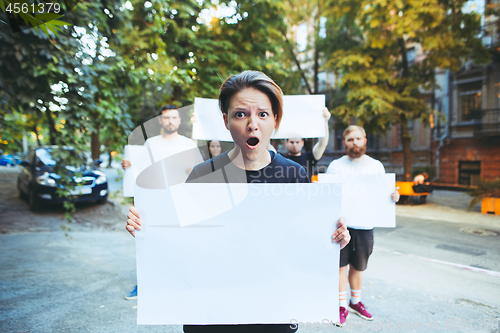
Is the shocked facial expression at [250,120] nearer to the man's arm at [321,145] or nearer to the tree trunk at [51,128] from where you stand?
the man's arm at [321,145]

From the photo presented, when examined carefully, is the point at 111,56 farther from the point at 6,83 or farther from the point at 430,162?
the point at 430,162

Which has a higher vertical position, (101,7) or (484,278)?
(101,7)

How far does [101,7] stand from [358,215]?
407 cm

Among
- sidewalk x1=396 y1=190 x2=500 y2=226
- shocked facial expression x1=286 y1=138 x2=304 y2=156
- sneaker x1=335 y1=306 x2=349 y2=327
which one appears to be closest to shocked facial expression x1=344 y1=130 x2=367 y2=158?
shocked facial expression x1=286 y1=138 x2=304 y2=156

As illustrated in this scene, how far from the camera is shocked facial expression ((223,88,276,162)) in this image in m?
1.46

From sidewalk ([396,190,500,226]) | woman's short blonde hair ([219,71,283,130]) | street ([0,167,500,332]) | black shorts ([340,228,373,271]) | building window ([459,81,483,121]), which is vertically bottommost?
sidewalk ([396,190,500,226])

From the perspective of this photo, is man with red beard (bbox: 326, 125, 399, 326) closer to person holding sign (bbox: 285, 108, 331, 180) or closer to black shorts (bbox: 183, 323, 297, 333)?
person holding sign (bbox: 285, 108, 331, 180)

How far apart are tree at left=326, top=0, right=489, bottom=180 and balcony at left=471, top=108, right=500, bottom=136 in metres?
6.01

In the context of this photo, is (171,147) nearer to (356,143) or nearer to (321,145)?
(321,145)

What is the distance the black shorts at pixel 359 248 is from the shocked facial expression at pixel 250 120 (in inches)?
78.6

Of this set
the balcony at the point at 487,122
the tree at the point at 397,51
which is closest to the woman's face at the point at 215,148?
the tree at the point at 397,51

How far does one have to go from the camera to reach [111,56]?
163 inches

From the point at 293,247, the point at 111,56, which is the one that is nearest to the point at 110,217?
the point at 111,56

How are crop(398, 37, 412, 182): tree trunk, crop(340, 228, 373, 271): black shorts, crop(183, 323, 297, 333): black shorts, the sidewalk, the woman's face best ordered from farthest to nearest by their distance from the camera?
crop(398, 37, 412, 182): tree trunk
the sidewalk
the woman's face
crop(340, 228, 373, 271): black shorts
crop(183, 323, 297, 333): black shorts
